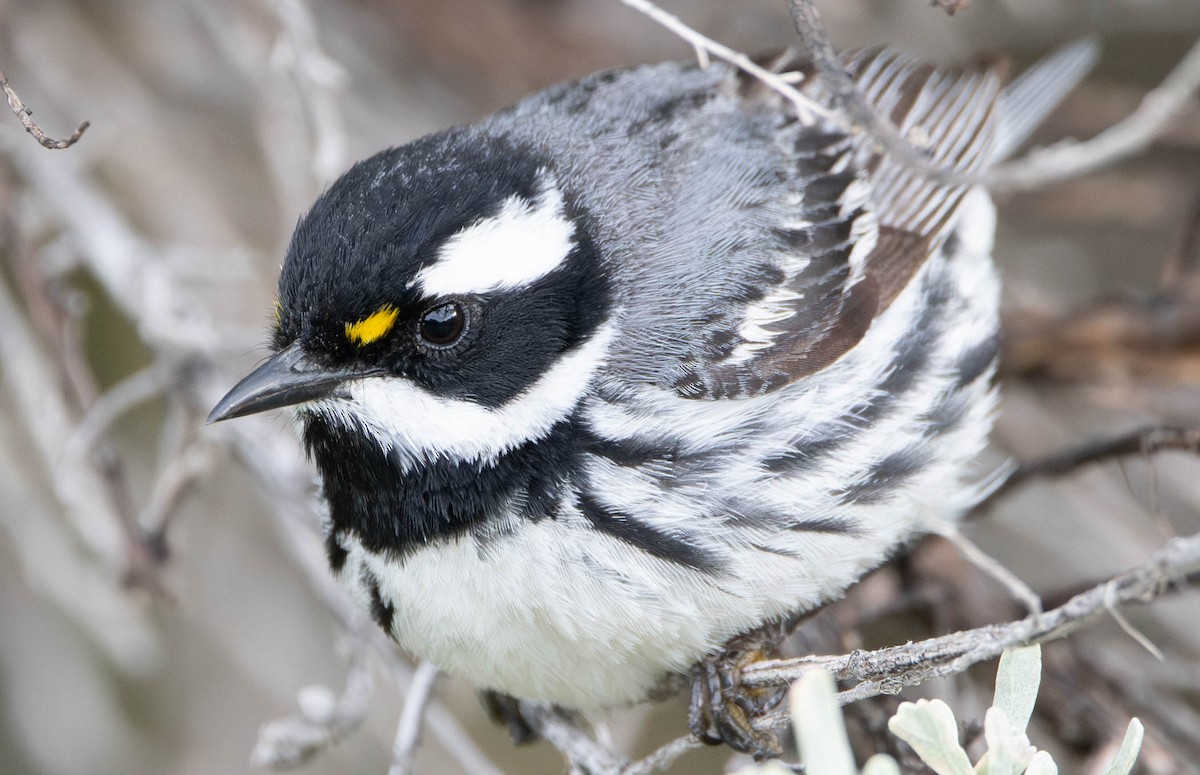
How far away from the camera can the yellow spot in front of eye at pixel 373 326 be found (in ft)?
8.29

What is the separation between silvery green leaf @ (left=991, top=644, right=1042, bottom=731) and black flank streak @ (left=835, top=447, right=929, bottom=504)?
34.4 inches

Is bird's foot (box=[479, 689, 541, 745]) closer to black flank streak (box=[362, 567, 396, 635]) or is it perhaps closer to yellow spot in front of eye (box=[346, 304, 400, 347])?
black flank streak (box=[362, 567, 396, 635])

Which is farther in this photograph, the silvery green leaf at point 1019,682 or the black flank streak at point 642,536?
the black flank streak at point 642,536

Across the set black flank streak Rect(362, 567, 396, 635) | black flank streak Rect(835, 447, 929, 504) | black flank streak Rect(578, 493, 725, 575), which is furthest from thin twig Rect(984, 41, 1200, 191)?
black flank streak Rect(362, 567, 396, 635)

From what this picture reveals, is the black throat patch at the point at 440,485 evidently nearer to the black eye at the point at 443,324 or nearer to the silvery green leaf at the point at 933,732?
the black eye at the point at 443,324

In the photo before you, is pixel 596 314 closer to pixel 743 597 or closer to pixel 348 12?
pixel 743 597

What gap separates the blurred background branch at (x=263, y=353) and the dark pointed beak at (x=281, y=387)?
73cm

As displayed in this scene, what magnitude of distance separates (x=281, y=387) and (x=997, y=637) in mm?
1439

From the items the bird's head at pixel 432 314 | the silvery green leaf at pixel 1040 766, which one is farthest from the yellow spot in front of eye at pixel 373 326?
the silvery green leaf at pixel 1040 766

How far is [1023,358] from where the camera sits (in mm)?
4305

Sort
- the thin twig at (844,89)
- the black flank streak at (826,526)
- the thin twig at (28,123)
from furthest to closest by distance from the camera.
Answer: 1. the black flank streak at (826,526)
2. the thin twig at (844,89)
3. the thin twig at (28,123)

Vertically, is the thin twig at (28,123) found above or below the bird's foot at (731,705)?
above

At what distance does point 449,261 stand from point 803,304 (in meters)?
0.85

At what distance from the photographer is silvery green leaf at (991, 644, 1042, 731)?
1.90 metres
